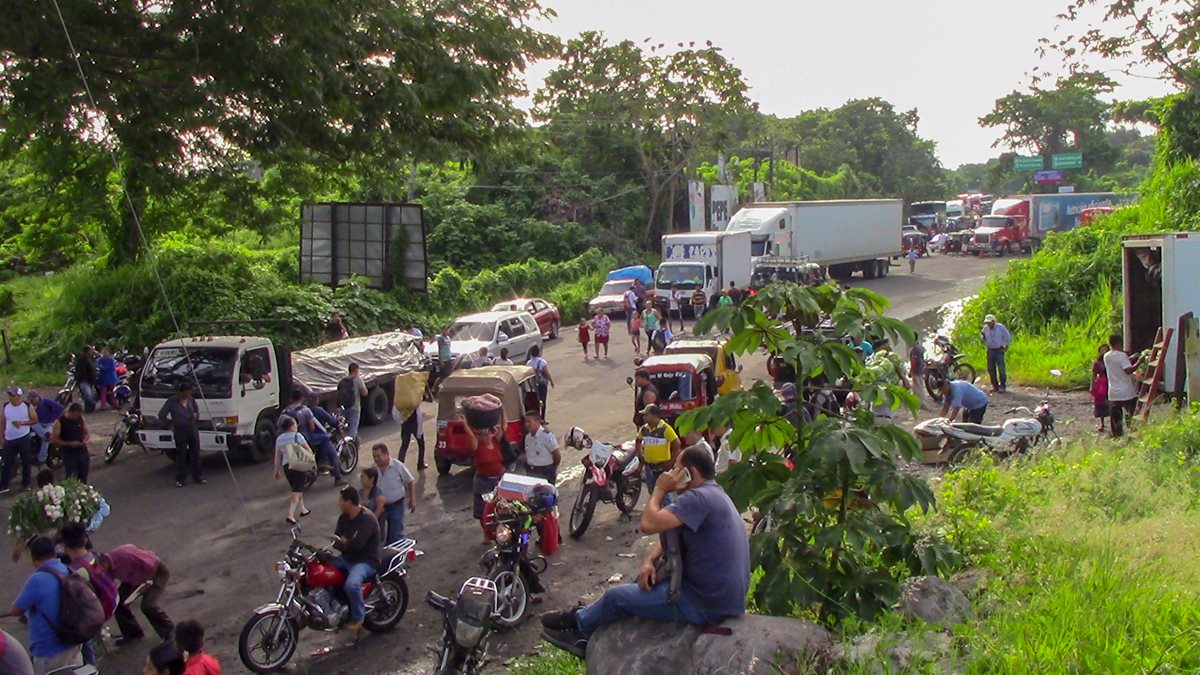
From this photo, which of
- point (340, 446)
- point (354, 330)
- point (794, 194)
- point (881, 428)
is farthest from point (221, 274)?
point (794, 194)

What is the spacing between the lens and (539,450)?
13016 millimetres

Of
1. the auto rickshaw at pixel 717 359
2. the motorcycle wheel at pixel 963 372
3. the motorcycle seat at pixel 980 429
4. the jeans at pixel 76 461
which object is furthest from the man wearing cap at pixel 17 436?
the motorcycle wheel at pixel 963 372

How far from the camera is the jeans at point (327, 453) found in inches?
611

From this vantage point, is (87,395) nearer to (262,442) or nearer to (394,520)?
(262,442)

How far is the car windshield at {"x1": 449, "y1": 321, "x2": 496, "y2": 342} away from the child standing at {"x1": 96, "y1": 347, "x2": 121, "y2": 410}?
718 cm

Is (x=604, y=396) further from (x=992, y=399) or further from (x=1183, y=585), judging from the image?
(x=1183, y=585)

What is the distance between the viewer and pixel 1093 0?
26.4m

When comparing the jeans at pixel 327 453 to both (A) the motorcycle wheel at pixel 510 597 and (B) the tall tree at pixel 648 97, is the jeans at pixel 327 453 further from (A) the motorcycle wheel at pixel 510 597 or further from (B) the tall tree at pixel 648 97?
(B) the tall tree at pixel 648 97

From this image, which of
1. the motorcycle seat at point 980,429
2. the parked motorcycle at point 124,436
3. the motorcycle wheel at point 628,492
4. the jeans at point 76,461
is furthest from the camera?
the parked motorcycle at point 124,436

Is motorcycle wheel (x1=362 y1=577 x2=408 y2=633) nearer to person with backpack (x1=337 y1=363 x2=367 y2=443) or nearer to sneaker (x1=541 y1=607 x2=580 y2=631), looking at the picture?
sneaker (x1=541 y1=607 x2=580 y2=631)

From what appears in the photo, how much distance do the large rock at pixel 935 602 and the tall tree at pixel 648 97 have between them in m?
42.7

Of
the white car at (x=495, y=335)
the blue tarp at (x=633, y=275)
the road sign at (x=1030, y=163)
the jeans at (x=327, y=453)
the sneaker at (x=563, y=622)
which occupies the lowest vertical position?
the jeans at (x=327, y=453)

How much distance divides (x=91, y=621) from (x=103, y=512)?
315 cm

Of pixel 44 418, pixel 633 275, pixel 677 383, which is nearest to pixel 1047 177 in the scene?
pixel 633 275
